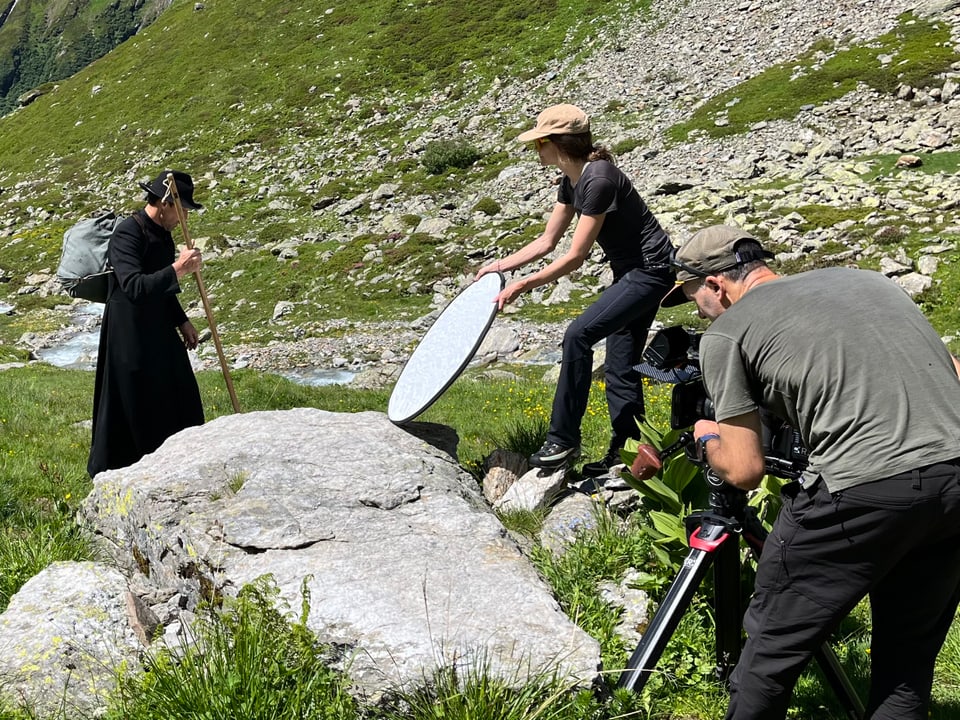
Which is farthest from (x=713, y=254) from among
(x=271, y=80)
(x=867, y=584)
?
(x=271, y=80)

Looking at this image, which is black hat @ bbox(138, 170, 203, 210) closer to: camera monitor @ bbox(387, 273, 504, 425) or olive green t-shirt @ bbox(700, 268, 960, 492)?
camera monitor @ bbox(387, 273, 504, 425)

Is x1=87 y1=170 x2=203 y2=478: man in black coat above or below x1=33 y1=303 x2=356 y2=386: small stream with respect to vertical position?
above

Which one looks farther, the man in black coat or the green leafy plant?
the man in black coat

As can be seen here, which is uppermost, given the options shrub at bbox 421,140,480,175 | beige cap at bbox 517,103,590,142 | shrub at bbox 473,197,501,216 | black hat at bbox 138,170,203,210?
black hat at bbox 138,170,203,210

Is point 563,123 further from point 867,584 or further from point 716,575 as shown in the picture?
point 867,584

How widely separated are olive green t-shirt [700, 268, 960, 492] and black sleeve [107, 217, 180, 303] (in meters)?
5.14

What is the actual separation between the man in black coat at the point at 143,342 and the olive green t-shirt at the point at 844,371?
17.0 ft

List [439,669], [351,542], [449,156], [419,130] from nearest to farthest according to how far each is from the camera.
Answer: [439,669] < [351,542] < [449,156] < [419,130]

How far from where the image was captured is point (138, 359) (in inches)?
276

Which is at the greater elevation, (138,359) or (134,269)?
(134,269)

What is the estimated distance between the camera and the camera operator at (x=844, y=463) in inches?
111

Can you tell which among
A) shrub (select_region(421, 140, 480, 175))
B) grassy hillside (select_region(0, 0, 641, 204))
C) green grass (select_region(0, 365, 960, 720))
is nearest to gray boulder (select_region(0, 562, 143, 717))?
green grass (select_region(0, 365, 960, 720))

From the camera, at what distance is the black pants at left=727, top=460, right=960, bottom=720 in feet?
9.21

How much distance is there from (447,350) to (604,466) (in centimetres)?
166
